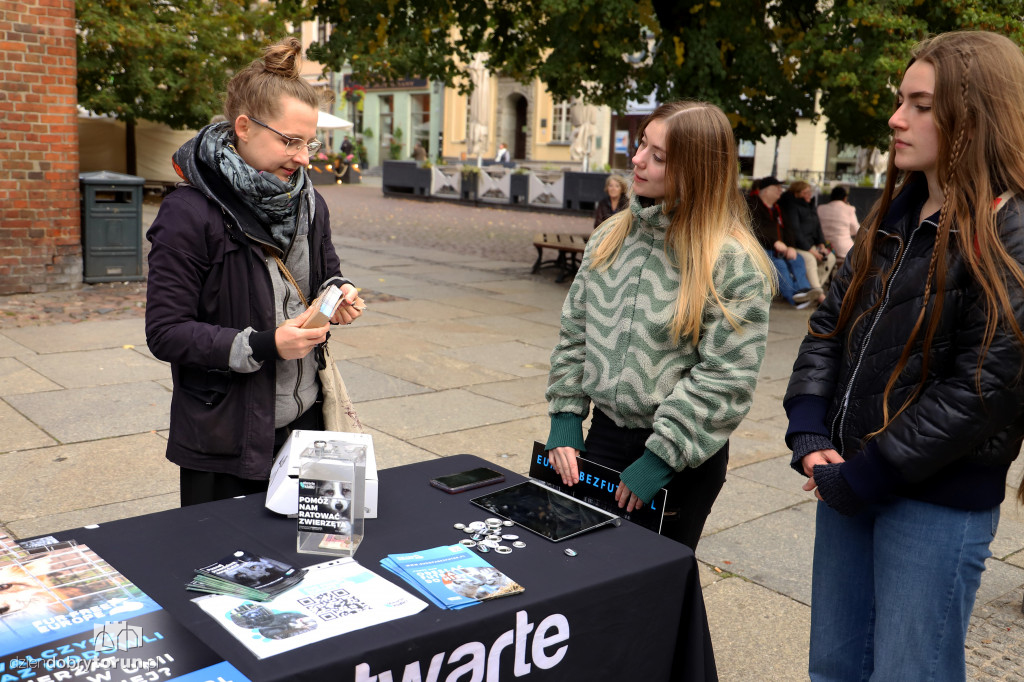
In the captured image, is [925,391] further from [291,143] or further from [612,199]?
[612,199]

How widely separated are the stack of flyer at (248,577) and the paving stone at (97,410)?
4.02 metres

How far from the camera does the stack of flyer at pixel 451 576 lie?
186 cm

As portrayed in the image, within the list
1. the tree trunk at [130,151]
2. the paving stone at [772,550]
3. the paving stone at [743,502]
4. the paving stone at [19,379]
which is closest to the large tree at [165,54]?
the tree trunk at [130,151]

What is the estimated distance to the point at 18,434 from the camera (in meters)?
5.48

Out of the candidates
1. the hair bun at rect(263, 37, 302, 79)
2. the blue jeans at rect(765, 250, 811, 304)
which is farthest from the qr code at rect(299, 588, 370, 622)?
the blue jeans at rect(765, 250, 811, 304)

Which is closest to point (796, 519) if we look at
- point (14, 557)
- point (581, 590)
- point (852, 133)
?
point (581, 590)

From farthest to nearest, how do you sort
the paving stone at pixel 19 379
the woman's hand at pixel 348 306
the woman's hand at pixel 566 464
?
the paving stone at pixel 19 379
the woman's hand at pixel 566 464
the woman's hand at pixel 348 306

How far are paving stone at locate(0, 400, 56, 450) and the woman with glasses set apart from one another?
3103 millimetres

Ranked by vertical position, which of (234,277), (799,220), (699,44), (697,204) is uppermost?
(699,44)

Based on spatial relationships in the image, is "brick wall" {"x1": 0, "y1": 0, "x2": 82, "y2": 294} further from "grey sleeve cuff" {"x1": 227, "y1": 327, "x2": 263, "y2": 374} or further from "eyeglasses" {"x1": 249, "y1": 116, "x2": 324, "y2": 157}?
"grey sleeve cuff" {"x1": 227, "y1": 327, "x2": 263, "y2": 374}

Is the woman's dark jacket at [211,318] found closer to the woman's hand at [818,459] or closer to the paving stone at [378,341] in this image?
the woman's hand at [818,459]

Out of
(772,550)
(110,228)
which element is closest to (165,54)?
(110,228)

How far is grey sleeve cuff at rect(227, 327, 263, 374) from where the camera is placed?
236cm

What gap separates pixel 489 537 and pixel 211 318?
974mm
